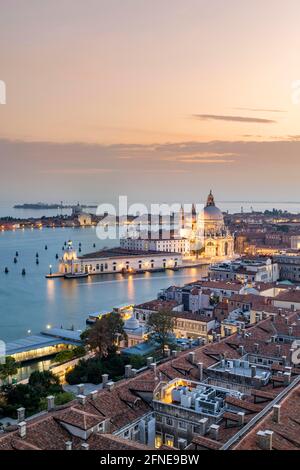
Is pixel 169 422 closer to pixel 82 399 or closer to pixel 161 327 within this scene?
pixel 82 399

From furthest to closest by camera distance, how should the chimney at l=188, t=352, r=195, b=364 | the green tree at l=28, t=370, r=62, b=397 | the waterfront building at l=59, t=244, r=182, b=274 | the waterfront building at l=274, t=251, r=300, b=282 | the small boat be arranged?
the waterfront building at l=59, t=244, r=182, b=274
the small boat
the waterfront building at l=274, t=251, r=300, b=282
the green tree at l=28, t=370, r=62, b=397
the chimney at l=188, t=352, r=195, b=364

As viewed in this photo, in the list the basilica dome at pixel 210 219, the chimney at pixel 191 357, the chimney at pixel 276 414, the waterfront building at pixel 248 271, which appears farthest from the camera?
the basilica dome at pixel 210 219

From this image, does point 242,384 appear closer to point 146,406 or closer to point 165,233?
point 146,406

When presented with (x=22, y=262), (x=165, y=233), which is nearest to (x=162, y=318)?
(x=22, y=262)

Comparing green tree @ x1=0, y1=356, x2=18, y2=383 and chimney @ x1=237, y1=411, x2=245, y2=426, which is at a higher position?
chimney @ x1=237, y1=411, x2=245, y2=426

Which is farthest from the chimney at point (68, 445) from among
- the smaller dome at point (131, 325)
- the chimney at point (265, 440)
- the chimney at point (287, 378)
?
the smaller dome at point (131, 325)

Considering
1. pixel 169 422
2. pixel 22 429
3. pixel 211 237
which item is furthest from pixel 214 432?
pixel 211 237

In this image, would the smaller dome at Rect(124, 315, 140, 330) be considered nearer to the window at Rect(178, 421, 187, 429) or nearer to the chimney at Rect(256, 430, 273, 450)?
the window at Rect(178, 421, 187, 429)

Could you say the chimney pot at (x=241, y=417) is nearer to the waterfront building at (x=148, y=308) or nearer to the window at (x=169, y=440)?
the window at (x=169, y=440)

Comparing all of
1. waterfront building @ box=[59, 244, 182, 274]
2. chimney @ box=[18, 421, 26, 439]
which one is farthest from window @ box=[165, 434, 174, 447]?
waterfront building @ box=[59, 244, 182, 274]
